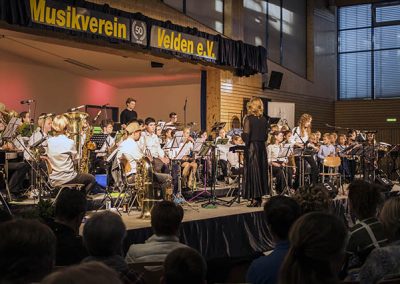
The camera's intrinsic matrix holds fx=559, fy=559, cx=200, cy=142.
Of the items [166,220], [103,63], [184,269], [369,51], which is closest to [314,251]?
[184,269]

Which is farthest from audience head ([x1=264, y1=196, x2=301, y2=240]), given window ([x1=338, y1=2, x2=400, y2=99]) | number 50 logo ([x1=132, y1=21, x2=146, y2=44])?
window ([x1=338, y1=2, x2=400, y2=99])

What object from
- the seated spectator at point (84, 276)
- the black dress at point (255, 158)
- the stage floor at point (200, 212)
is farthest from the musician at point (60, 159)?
the seated spectator at point (84, 276)

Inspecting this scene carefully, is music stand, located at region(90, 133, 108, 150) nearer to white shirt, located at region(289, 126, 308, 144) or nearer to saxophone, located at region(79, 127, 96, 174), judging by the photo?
saxophone, located at region(79, 127, 96, 174)

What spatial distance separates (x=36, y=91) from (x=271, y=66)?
7677 mm

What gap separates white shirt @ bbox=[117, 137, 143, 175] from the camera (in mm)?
8914

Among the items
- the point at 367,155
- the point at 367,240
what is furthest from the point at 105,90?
the point at 367,240

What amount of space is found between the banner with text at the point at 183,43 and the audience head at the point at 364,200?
9515 mm

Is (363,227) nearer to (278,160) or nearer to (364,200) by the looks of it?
(364,200)

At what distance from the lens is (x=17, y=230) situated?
69.9 inches

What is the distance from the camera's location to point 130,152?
352 inches

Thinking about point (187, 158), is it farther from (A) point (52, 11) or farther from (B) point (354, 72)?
(B) point (354, 72)

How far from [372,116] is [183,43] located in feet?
36.2

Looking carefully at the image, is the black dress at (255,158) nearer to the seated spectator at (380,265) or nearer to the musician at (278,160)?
the musician at (278,160)

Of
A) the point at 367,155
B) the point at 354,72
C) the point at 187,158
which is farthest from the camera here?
the point at 354,72
